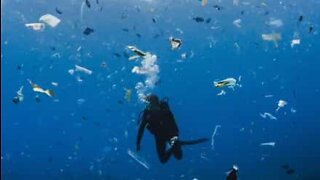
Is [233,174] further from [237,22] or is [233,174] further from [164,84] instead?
[164,84]

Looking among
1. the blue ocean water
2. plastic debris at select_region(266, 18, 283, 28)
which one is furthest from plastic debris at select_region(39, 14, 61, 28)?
plastic debris at select_region(266, 18, 283, 28)

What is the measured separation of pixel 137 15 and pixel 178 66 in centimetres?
3941

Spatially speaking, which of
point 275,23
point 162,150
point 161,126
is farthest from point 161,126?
point 275,23

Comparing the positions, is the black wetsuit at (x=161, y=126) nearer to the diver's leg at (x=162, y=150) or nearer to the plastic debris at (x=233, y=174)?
the diver's leg at (x=162, y=150)

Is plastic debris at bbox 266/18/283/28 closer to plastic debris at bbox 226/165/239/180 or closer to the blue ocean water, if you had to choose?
the blue ocean water

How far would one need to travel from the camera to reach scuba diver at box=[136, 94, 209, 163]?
7680 mm

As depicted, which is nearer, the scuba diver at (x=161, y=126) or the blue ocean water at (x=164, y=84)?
the scuba diver at (x=161, y=126)

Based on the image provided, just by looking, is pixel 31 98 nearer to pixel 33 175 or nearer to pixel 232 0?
pixel 33 175

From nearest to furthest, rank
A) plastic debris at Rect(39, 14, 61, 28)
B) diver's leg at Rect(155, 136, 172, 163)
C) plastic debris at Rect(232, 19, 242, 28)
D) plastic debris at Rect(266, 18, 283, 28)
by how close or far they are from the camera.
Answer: diver's leg at Rect(155, 136, 172, 163) < plastic debris at Rect(39, 14, 61, 28) < plastic debris at Rect(232, 19, 242, 28) < plastic debris at Rect(266, 18, 283, 28)

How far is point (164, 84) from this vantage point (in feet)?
272

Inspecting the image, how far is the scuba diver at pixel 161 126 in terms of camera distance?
7680 millimetres

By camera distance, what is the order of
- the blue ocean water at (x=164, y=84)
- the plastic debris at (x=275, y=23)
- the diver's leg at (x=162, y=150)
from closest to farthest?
the diver's leg at (x=162, y=150), the blue ocean water at (x=164, y=84), the plastic debris at (x=275, y=23)

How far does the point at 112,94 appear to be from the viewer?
94375 mm

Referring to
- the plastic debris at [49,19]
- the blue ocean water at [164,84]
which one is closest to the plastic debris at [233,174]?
the plastic debris at [49,19]
